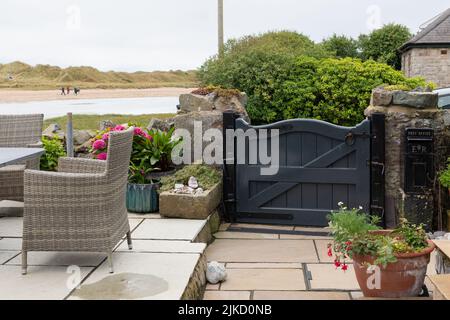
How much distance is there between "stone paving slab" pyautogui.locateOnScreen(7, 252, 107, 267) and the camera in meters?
4.28

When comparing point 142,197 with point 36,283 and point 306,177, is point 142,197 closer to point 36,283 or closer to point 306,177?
point 306,177

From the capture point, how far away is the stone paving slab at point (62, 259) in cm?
428

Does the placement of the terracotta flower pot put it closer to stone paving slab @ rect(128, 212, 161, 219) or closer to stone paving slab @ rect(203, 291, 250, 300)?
stone paving slab @ rect(203, 291, 250, 300)

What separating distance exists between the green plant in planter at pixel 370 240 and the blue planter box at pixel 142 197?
254 cm

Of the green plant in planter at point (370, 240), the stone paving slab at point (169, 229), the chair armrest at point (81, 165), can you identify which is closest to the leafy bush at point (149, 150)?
the stone paving slab at point (169, 229)

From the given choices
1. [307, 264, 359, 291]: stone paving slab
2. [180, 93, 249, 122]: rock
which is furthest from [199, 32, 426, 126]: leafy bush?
[307, 264, 359, 291]: stone paving slab

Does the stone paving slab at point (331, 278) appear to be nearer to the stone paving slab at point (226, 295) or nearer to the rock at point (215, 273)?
the stone paving slab at point (226, 295)

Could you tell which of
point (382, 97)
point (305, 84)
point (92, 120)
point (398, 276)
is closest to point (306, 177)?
point (382, 97)

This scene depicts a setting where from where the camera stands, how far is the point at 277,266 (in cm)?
516

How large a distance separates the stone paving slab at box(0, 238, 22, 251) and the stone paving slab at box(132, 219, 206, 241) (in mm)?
917

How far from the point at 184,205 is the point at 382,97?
7.73ft

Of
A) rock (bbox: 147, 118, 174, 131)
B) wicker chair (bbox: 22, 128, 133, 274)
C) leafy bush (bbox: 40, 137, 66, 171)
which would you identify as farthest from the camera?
rock (bbox: 147, 118, 174, 131)

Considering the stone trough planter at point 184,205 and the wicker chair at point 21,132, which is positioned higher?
the wicker chair at point 21,132
